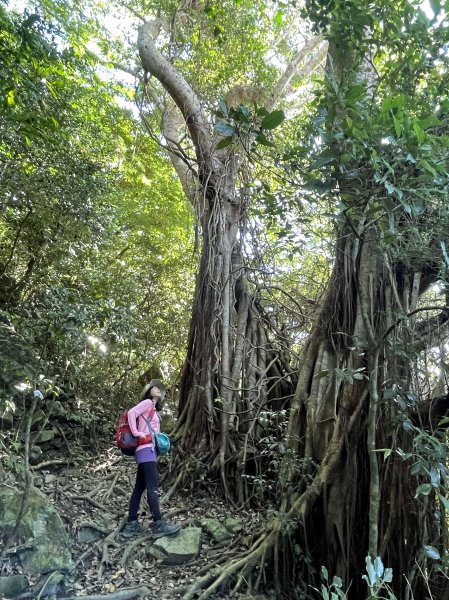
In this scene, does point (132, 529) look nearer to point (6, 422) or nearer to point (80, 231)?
point (6, 422)

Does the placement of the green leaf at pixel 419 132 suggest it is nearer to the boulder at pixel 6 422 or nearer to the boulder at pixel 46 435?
the boulder at pixel 6 422

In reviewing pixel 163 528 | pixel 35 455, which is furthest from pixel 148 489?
pixel 35 455

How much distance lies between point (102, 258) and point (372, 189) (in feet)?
16.1

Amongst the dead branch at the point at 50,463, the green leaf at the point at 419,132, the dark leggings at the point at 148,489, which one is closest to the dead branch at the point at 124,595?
the dark leggings at the point at 148,489

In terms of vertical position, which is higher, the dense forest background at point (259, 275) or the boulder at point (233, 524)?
the dense forest background at point (259, 275)

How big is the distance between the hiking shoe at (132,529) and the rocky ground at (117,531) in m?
0.05

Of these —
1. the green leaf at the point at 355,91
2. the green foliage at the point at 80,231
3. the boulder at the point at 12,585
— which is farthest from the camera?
the green foliage at the point at 80,231

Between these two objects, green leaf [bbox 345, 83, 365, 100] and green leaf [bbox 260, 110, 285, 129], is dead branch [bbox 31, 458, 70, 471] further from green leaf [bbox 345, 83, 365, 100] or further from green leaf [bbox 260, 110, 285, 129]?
green leaf [bbox 345, 83, 365, 100]

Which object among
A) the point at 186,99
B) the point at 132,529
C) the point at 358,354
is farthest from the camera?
the point at 186,99

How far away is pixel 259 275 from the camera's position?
5.82 m

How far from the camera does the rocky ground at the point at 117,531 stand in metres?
3.09

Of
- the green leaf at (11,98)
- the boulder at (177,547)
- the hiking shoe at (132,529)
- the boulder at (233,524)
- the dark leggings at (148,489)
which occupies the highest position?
the green leaf at (11,98)

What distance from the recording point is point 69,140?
16.6 feet

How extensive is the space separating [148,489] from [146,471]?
131 millimetres
